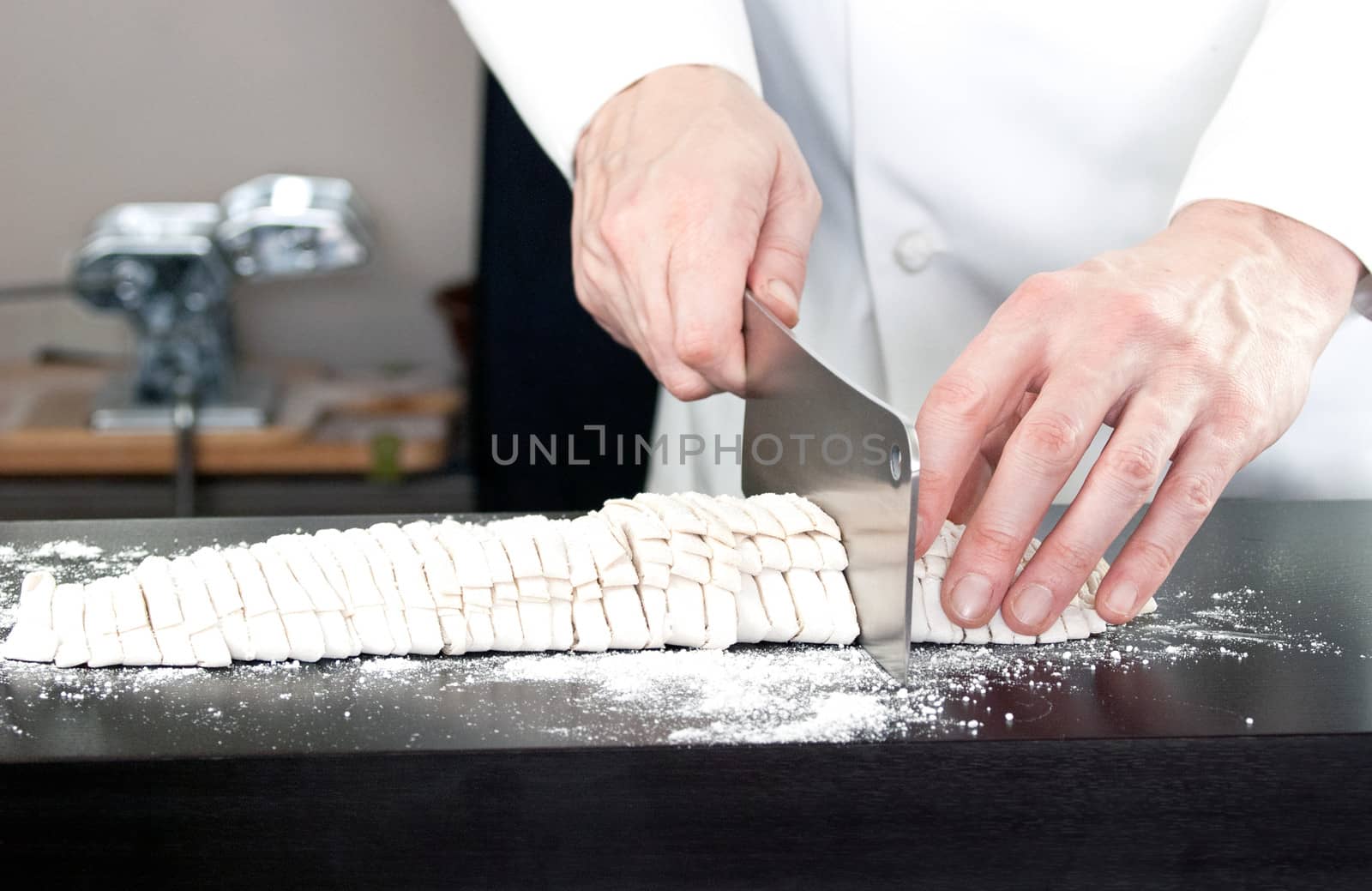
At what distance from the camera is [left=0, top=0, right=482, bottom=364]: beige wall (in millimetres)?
3719

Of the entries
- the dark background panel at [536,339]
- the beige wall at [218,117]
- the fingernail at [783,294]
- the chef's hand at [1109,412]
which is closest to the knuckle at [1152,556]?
the chef's hand at [1109,412]

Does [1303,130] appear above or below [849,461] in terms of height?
above

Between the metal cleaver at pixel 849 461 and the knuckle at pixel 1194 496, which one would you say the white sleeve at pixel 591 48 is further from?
the knuckle at pixel 1194 496

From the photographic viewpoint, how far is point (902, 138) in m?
1.72

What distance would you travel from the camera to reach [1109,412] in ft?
3.73

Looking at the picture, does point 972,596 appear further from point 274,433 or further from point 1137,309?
point 274,433

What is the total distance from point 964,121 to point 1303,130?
490mm

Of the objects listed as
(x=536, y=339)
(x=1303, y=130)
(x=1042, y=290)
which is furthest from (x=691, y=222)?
(x=536, y=339)

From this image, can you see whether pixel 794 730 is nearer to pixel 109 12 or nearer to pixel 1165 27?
pixel 1165 27

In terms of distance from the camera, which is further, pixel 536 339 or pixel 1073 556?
pixel 536 339

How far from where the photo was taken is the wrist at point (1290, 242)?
1.24 meters

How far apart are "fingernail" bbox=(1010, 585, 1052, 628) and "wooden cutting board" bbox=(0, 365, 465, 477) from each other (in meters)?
2.81

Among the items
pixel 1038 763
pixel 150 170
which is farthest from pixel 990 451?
pixel 150 170

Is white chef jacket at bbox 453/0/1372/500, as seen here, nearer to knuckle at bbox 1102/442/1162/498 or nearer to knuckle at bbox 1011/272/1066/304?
knuckle at bbox 1011/272/1066/304
